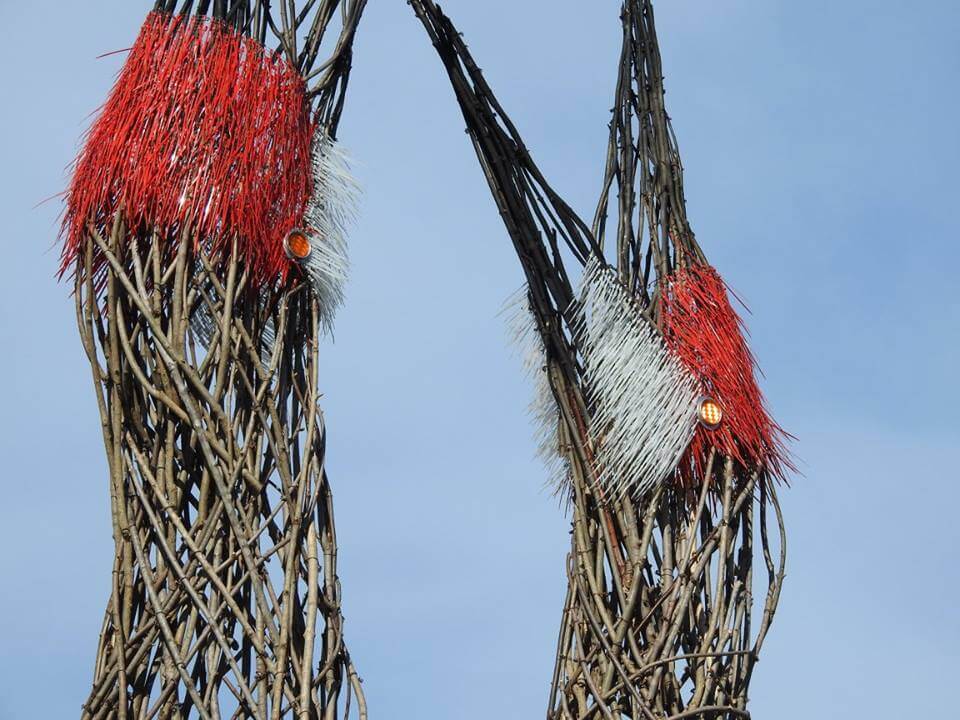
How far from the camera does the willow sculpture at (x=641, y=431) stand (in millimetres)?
6285

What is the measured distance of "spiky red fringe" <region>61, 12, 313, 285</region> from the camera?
19.9ft

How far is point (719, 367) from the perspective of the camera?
6668 mm

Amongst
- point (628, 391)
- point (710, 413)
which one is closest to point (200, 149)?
point (628, 391)

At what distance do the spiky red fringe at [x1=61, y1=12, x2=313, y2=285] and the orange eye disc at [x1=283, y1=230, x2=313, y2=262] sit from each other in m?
0.03

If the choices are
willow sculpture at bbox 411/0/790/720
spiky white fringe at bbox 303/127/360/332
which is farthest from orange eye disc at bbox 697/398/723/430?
spiky white fringe at bbox 303/127/360/332

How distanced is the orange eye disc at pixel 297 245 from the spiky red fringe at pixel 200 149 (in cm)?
3

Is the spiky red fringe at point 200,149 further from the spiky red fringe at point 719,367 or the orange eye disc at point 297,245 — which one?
the spiky red fringe at point 719,367

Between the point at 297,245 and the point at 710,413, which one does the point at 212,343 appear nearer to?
the point at 297,245

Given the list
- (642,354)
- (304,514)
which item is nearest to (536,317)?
(642,354)

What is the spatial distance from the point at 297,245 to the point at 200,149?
18.7 inches

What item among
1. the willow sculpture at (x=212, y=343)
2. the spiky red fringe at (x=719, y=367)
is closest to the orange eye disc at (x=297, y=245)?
the willow sculpture at (x=212, y=343)

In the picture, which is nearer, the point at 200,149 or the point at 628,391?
the point at 200,149

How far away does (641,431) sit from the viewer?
6.59 meters

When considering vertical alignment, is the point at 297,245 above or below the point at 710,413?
above
